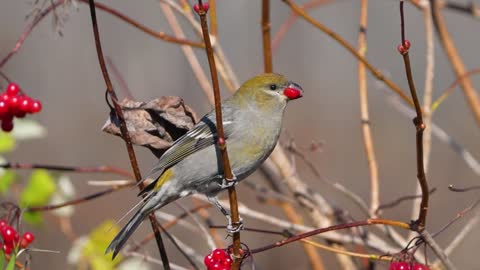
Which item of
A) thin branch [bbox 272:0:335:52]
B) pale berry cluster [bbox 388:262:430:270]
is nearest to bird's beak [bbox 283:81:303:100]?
thin branch [bbox 272:0:335:52]

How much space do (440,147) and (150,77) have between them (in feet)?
17.4

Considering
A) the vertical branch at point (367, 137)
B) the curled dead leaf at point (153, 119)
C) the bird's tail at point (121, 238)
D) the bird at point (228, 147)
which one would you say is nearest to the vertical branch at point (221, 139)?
the curled dead leaf at point (153, 119)

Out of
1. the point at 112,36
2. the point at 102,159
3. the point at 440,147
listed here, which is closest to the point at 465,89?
the point at 440,147

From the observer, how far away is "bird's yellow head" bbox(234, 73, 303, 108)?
3605mm

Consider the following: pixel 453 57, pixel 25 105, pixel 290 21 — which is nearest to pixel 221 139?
pixel 25 105

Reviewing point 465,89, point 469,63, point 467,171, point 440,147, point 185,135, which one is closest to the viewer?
point 185,135

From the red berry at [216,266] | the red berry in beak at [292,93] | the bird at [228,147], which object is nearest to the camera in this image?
the red berry at [216,266]

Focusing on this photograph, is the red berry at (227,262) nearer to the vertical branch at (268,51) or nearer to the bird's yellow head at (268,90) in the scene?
the vertical branch at (268,51)

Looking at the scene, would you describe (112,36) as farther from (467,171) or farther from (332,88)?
(467,171)

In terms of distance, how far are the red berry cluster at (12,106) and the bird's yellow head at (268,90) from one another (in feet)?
3.24

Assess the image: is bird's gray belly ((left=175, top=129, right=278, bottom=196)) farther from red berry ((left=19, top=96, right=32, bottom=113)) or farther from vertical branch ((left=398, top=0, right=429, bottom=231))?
vertical branch ((left=398, top=0, right=429, bottom=231))

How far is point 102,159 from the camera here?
489 inches

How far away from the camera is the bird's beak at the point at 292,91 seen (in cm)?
357

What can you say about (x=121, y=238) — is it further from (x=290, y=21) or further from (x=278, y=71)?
(x=278, y=71)
